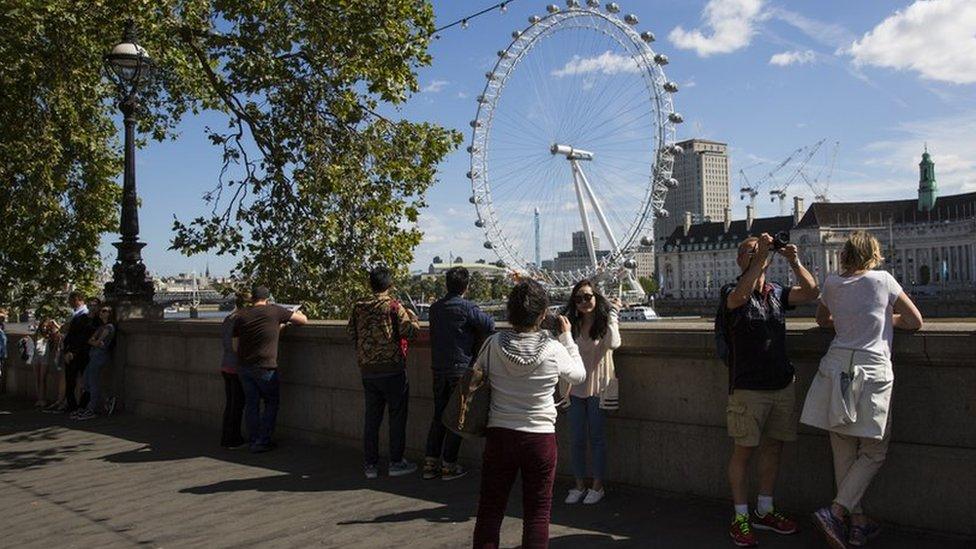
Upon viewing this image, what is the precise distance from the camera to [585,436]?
7.14m

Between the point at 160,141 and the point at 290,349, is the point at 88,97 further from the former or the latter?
the point at 290,349

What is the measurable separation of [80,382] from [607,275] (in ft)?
150

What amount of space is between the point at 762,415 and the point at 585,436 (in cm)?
179

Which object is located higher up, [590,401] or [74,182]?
[74,182]

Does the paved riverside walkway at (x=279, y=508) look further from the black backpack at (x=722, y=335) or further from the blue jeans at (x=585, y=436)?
the black backpack at (x=722, y=335)

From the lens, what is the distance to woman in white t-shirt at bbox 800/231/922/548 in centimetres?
527

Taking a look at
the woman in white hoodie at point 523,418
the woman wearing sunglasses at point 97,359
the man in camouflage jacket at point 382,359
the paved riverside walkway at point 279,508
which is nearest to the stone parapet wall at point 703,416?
the paved riverside walkway at point 279,508

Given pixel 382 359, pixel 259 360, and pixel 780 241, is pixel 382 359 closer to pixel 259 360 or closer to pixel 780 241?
pixel 259 360

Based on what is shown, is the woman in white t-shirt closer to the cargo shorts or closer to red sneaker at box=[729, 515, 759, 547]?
the cargo shorts

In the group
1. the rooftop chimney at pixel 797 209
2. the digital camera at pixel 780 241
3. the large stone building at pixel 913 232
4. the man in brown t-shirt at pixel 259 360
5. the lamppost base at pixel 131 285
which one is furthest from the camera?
the rooftop chimney at pixel 797 209

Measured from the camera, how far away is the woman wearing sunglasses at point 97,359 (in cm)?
1338

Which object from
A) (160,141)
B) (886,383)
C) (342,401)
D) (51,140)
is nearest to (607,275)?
(160,141)

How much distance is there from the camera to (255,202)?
15625mm

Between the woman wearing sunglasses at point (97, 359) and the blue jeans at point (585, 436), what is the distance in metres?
9.10
